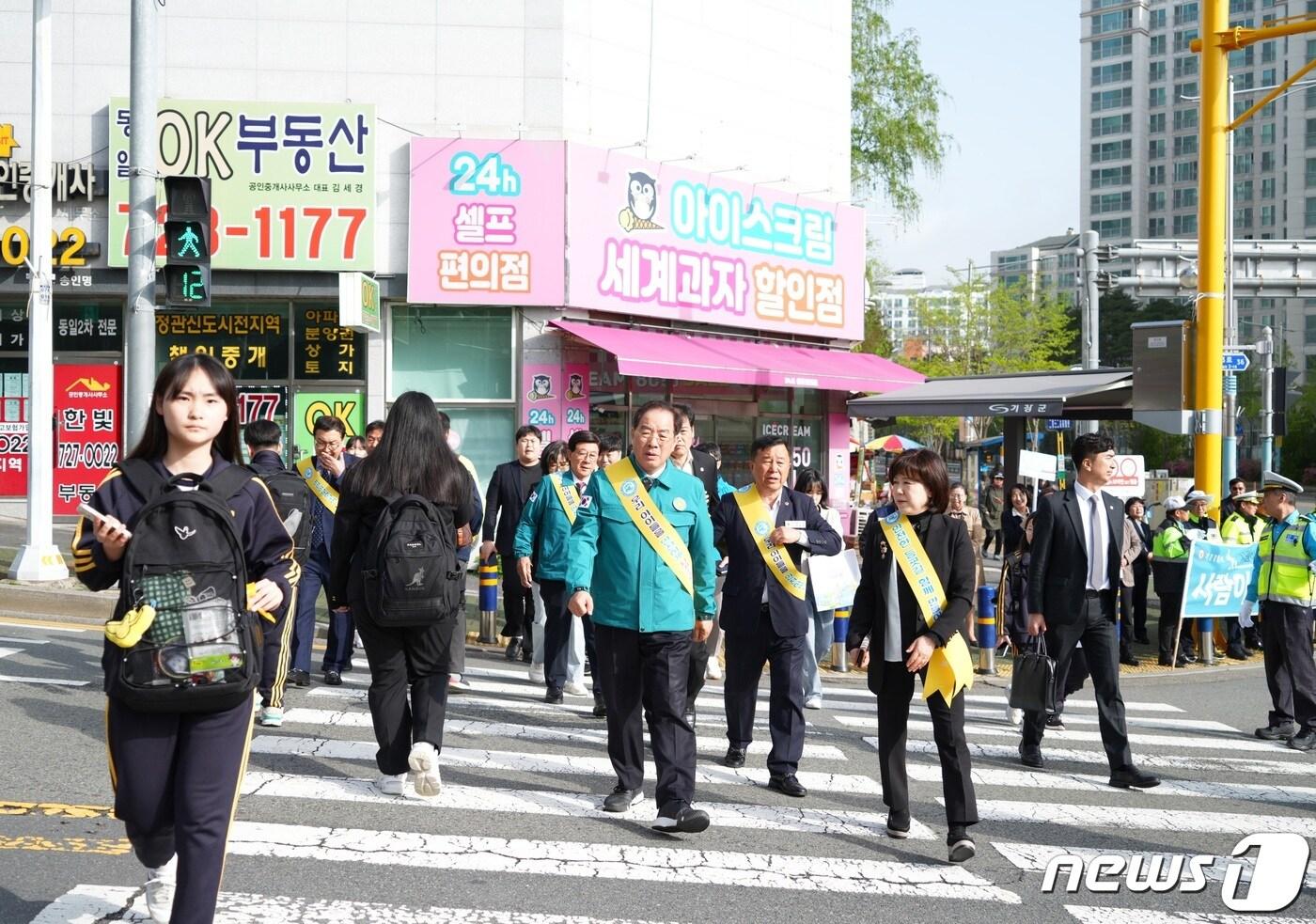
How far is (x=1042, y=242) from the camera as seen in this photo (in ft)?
497

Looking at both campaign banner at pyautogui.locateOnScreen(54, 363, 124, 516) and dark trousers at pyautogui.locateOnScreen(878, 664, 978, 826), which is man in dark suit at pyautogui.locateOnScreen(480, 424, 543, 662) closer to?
dark trousers at pyautogui.locateOnScreen(878, 664, 978, 826)

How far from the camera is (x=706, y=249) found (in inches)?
843

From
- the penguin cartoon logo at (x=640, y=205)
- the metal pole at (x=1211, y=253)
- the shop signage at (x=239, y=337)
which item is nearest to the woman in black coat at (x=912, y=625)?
the metal pole at (x=1211, y=253)

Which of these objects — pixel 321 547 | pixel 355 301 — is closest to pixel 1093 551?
pixel 321 547

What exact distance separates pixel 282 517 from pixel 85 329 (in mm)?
13847

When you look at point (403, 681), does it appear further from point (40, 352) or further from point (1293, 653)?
point (40, 352)

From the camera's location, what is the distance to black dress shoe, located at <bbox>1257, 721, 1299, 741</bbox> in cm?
939

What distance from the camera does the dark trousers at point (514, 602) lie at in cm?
1044

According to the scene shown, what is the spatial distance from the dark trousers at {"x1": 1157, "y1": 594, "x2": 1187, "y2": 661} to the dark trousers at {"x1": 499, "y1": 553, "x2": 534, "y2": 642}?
6.92 metres

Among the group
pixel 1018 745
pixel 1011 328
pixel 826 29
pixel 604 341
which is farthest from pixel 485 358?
pixel 1011 328

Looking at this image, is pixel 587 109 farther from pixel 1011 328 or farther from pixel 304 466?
pixel 1011 328

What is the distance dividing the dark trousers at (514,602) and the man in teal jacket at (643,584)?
4.06m

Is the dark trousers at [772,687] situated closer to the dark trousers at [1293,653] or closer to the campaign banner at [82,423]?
the dark trousers at [1293,653]

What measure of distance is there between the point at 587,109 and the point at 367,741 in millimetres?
14389
